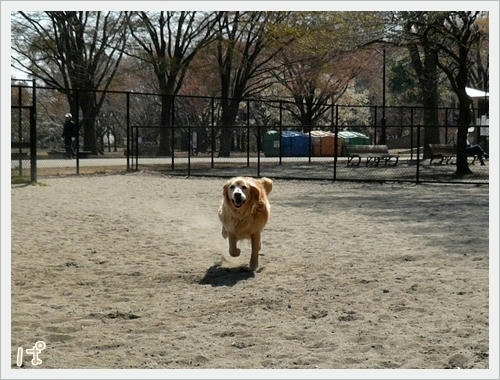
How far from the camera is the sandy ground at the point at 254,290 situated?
15.5 feet

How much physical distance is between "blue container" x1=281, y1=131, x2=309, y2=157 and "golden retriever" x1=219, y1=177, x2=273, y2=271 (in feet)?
104

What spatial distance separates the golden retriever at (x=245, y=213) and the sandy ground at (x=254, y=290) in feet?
1.09

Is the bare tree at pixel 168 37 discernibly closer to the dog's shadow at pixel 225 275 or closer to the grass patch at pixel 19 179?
the grass patch at pixel 19 179

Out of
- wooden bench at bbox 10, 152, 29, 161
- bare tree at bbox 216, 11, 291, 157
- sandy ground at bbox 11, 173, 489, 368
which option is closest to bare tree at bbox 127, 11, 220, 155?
bare tree at bbox 216, 11, 291, 157

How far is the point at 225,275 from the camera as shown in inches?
290

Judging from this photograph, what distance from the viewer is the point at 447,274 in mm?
7172

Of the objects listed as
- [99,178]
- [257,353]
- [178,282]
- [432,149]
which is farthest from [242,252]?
[432,149]

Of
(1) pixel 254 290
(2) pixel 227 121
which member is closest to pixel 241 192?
(1) pixel 254 290

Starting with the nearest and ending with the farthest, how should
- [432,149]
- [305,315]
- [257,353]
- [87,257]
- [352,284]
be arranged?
[257,353] → [305,315] → [352,284] → [87,257] → [432,149]

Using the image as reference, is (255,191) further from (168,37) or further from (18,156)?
(168,37)

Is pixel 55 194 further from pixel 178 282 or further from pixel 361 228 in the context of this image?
pixel 178 282

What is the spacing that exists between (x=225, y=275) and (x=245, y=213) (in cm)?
68

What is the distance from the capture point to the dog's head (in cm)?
718

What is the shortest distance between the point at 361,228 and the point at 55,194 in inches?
323
